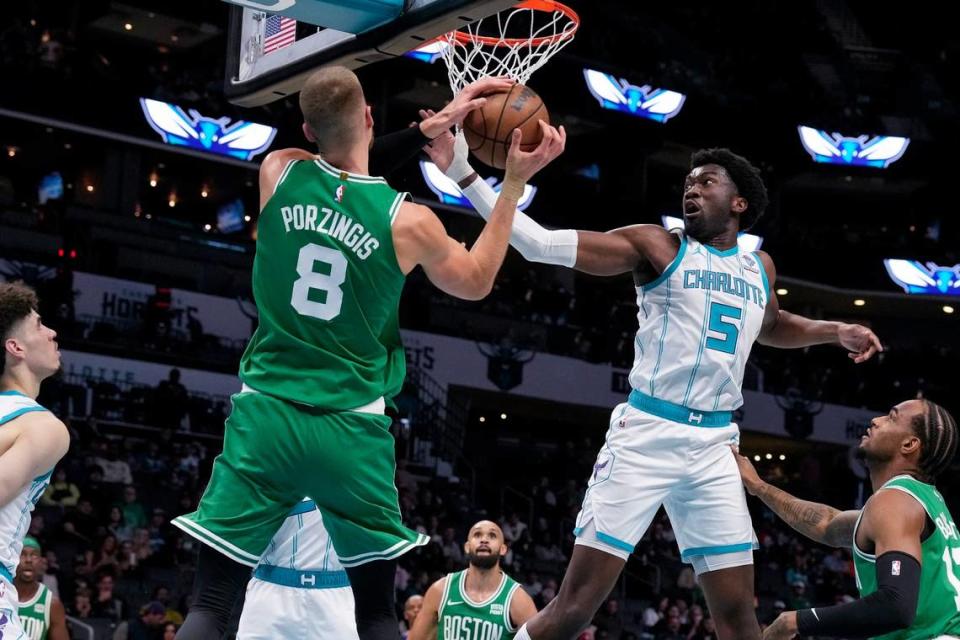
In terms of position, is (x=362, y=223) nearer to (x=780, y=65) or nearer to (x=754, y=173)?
(x=754, y=173)

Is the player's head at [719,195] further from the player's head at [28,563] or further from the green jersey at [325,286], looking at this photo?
the player's head at [28,563]

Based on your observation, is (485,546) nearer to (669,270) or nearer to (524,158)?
(669,270)

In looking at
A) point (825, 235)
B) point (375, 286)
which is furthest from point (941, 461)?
point (825, 235)

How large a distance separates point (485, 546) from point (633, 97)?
74.8ft

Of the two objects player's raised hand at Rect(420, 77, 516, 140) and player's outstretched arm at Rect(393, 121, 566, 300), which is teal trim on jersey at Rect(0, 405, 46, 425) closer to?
player's outstretched arm at Rect(393, 121, 566, 300)

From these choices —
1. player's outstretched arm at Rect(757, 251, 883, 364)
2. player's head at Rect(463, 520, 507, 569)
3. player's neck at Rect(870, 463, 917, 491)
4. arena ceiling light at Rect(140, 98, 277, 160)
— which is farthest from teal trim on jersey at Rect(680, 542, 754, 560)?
arena ceiling light at Rect(140, 98, 277, 160)

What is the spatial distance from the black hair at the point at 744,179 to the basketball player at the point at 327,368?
218cm

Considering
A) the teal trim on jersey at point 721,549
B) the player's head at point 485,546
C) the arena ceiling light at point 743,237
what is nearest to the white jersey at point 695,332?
the teal trim on jersey at point 721,549

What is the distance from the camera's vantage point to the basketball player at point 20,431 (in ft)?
14.5

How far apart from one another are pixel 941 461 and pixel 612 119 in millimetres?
25655

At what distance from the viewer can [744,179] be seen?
6.20m

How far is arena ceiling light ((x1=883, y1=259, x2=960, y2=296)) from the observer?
33.5 meters

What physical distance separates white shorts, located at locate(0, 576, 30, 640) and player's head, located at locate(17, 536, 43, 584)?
183 inches

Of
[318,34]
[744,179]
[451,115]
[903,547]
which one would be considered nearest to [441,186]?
[318,34]
